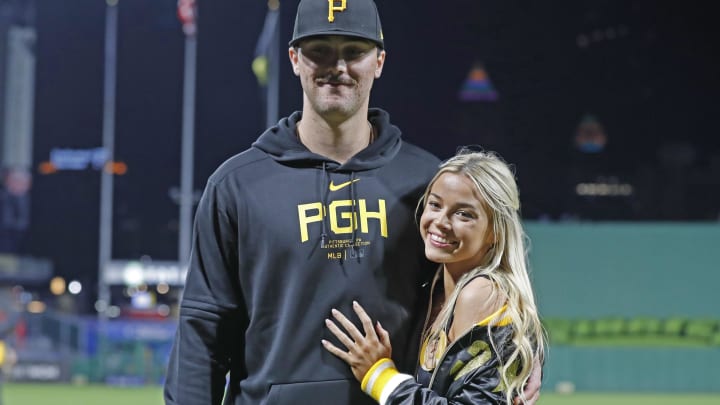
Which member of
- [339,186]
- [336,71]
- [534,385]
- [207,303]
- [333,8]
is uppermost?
[333,8]

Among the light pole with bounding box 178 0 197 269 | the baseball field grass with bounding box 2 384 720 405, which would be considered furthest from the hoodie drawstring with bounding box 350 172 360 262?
the light pole with bounding box 178 0 197 269

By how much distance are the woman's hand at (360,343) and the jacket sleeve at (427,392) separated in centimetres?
6

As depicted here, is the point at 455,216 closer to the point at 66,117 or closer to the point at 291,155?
the point at 291,155

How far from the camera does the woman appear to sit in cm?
180

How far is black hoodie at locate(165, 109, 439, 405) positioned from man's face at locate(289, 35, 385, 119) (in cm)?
11

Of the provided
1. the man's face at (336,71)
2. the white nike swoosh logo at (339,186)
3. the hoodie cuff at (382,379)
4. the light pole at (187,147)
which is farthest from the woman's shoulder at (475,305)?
the light pole at (187,147)

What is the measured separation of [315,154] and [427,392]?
503 mm

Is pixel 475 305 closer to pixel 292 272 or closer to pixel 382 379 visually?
pixel 382 379

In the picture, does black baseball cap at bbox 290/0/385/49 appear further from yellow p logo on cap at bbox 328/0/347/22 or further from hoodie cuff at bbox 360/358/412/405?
hoodie cuff at bbox 360/358/412/405

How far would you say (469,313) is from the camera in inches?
71.9

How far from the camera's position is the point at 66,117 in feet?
41.6

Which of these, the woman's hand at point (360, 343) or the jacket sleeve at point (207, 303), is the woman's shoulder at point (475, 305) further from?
the jacket sleeve at point (207, 303)

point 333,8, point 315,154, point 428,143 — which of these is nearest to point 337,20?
point 333,8

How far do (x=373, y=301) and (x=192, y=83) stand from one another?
1085 cm
